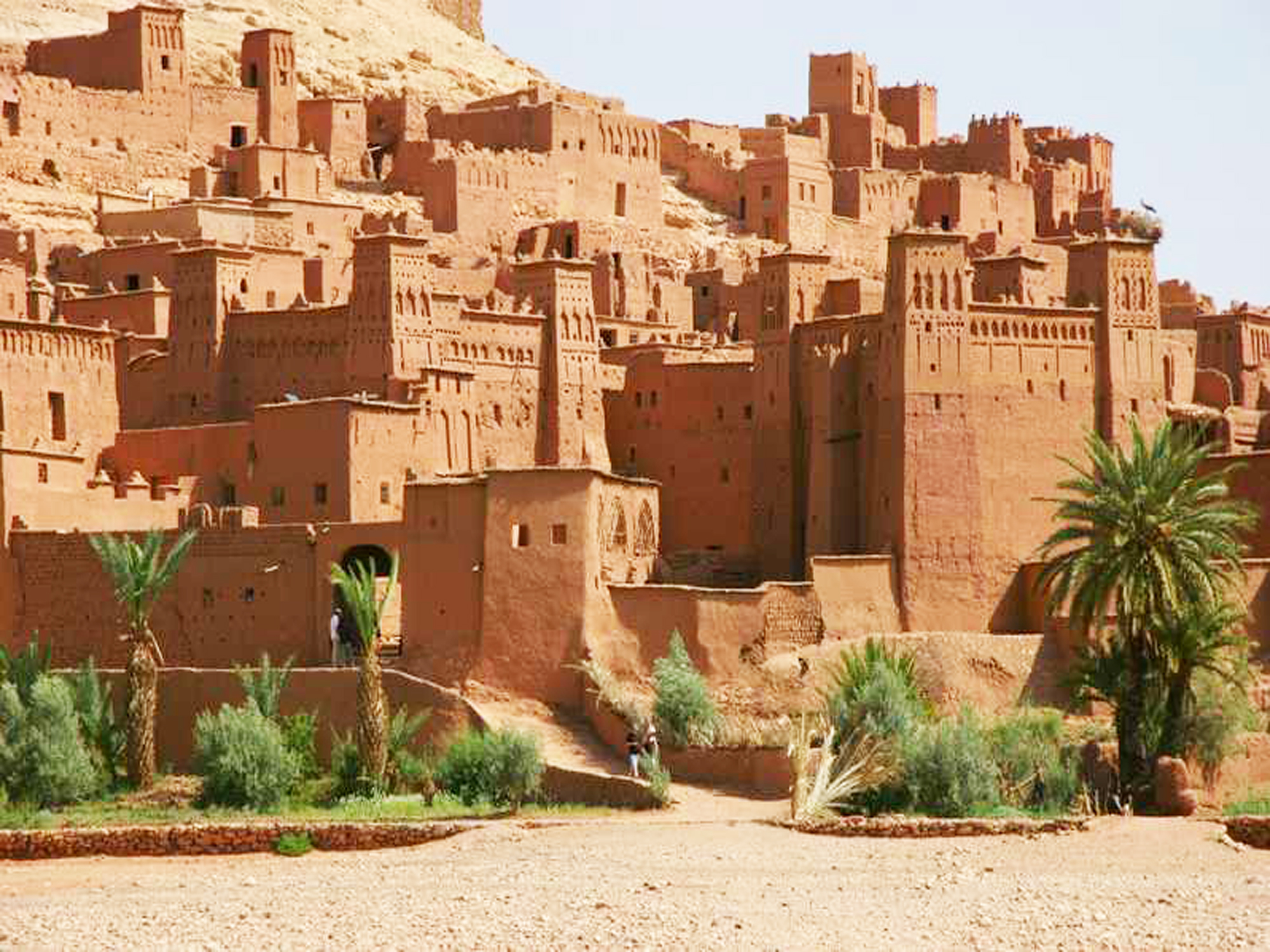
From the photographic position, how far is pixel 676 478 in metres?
59.0

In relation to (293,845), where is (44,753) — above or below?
above

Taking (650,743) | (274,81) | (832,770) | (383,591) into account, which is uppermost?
(274,81)

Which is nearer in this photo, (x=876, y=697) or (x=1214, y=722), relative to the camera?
(x=1214, y=722)

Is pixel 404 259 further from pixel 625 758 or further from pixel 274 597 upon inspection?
pixel 625 758

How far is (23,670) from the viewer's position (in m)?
50.1

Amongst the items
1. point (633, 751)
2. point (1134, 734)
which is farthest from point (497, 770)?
point (1134, 734)

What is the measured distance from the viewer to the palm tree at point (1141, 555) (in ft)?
151

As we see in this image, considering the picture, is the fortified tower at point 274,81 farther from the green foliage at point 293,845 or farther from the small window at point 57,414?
the green foliage at point 293,845

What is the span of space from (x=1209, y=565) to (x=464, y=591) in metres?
10.1

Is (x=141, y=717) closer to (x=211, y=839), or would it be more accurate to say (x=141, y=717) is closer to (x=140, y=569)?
(x=140, y=569)

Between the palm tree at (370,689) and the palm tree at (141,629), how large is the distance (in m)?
2.74

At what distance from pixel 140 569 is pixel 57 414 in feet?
28.1

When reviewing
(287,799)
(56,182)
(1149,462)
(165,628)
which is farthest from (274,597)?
(56,182)

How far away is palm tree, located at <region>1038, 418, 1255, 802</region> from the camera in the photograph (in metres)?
46.1
